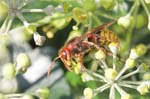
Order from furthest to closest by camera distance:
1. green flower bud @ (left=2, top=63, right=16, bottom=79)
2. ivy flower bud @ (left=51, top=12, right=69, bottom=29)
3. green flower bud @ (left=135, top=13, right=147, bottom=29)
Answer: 1. green flower bud @ (left=135, top=13, right=147, bottom=29)
2. ivy flower bud @ (left=51, top=12, right=69, bottom=29)
3. green flower bud @ (left=2, top=63, right=16, bottom=79)

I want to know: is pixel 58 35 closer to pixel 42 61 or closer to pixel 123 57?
pixel 42 61

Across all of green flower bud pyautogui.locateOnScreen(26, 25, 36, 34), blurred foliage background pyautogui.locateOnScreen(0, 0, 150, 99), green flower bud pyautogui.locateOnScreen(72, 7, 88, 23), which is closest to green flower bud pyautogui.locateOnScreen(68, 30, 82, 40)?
blurred foliage background pyautogui.locateOnScreen(0, 0, 150, 99)

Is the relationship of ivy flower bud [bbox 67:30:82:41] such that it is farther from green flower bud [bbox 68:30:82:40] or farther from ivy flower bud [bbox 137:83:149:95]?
ivy flower bud [bbox 137:83:149:95]

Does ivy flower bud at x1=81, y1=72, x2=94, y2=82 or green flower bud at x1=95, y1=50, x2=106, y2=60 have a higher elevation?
green flower bud at x1=95, y1=50, x2=106, y2=60

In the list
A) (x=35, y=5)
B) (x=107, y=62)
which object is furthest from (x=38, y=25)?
(x=107, y=62)

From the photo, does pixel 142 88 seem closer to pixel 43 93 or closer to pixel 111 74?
pixel 111 74

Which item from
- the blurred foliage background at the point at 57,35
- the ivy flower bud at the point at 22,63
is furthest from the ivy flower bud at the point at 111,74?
the ivy flower bud at the point at 22,63

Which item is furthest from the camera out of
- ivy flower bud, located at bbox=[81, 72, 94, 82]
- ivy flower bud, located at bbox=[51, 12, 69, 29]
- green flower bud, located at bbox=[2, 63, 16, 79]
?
ivy flower bud, located at bbox=[51, 12, 69, 29]

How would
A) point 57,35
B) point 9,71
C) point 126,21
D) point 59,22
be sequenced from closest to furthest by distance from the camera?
point 9,71 → point 126,21 → point 59,22 → point 57,35

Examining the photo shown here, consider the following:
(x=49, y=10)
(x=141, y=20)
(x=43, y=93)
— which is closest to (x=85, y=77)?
(x=43, y=93)
